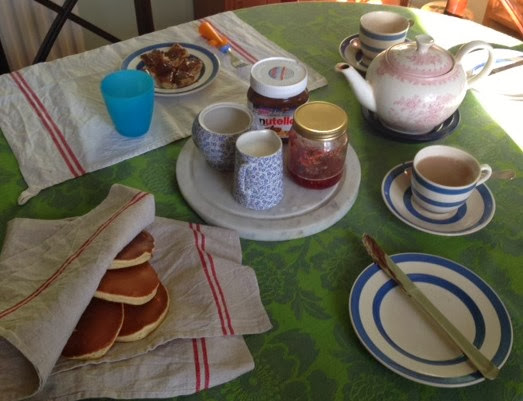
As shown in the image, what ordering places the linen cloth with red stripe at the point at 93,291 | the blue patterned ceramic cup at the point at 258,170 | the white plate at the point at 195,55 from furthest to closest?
1. the white plate at the point at 195,55
2. the blue patterned ceramic cup at the point at 258,170
3. the linen cloth with red stripe at the point at 93,291

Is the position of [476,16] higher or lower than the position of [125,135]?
lower

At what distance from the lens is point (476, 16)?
102 inches

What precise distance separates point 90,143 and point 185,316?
16.3 inches

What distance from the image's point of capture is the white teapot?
80 cm

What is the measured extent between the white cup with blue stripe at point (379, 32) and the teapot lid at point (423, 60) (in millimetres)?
186

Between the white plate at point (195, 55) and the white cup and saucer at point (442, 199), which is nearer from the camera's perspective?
the white cup and saucer at point (442, 199)

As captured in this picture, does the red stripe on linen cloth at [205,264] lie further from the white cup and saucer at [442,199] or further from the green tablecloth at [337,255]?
the white cup and saucer at [442,199]

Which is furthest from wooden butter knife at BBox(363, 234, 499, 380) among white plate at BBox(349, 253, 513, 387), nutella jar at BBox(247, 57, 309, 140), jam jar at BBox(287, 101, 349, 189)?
nutella jar at BBox(247, 57, 309, 140)

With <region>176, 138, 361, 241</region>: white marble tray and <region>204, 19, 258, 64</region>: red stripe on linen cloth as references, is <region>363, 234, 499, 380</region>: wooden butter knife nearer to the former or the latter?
<region>176, 138, 361, 241</region>: white marble tray

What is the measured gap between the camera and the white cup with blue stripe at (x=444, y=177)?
707 mm

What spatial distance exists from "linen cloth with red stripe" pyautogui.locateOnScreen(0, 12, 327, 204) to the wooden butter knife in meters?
0.40

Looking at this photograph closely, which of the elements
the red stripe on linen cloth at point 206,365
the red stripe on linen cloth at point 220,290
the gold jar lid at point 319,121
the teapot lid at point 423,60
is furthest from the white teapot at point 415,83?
the red stripe on linen cloth at point 206,365

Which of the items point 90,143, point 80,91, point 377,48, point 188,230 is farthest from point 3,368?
point 377,48

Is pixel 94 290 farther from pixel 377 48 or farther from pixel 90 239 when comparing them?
pixel 377 48
